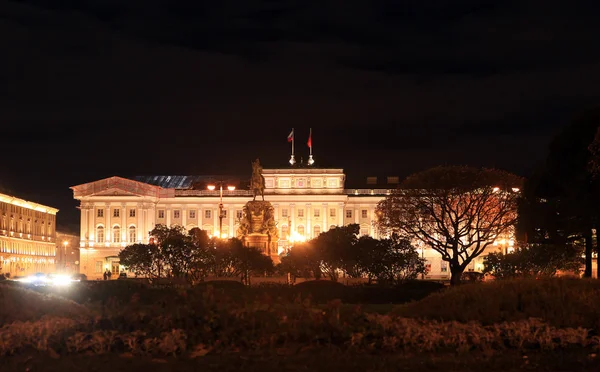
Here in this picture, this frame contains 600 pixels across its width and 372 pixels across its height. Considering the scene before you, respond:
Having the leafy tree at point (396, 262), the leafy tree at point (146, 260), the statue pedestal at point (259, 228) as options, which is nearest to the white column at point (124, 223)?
the leafy tree at point (146, 260)

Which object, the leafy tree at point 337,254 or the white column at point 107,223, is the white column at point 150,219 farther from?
the leafy tree at point 337,254

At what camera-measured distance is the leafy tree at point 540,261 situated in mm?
63500

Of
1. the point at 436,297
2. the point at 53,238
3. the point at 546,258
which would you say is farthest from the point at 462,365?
the point at 53,238

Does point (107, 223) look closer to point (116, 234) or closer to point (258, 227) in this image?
point (116, 234)

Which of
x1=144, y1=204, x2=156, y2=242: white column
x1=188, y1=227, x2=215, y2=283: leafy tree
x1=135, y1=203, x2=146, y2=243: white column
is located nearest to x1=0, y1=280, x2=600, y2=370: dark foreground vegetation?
x1=188, y1=227, x2=215, y2=283: leafy tree

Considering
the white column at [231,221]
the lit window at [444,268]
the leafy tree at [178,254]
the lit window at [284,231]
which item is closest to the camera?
the leafy tree at [178,254]

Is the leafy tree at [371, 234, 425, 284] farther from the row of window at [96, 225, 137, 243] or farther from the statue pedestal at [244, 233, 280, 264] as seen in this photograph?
the row of window at [96, 225, 137, 243]

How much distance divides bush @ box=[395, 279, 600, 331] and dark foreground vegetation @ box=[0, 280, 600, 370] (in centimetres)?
6

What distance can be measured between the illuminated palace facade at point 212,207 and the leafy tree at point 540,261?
91155 millimetres

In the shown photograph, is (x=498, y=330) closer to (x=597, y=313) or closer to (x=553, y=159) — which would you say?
(x=597, y=313)

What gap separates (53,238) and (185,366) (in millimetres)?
174685

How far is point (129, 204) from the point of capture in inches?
6614

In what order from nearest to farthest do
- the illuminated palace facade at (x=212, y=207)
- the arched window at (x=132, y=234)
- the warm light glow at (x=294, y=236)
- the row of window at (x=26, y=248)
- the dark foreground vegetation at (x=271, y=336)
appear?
the dark foreground vegetation at (x=271, y=336) < the row of window at (x=26, y=248) < the warm light glow at (x=294, y=236) < the illuminated palace facade at (x=212, y=207) < the arched window at (x=132, y=234)

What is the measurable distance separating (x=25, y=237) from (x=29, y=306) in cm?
14799
